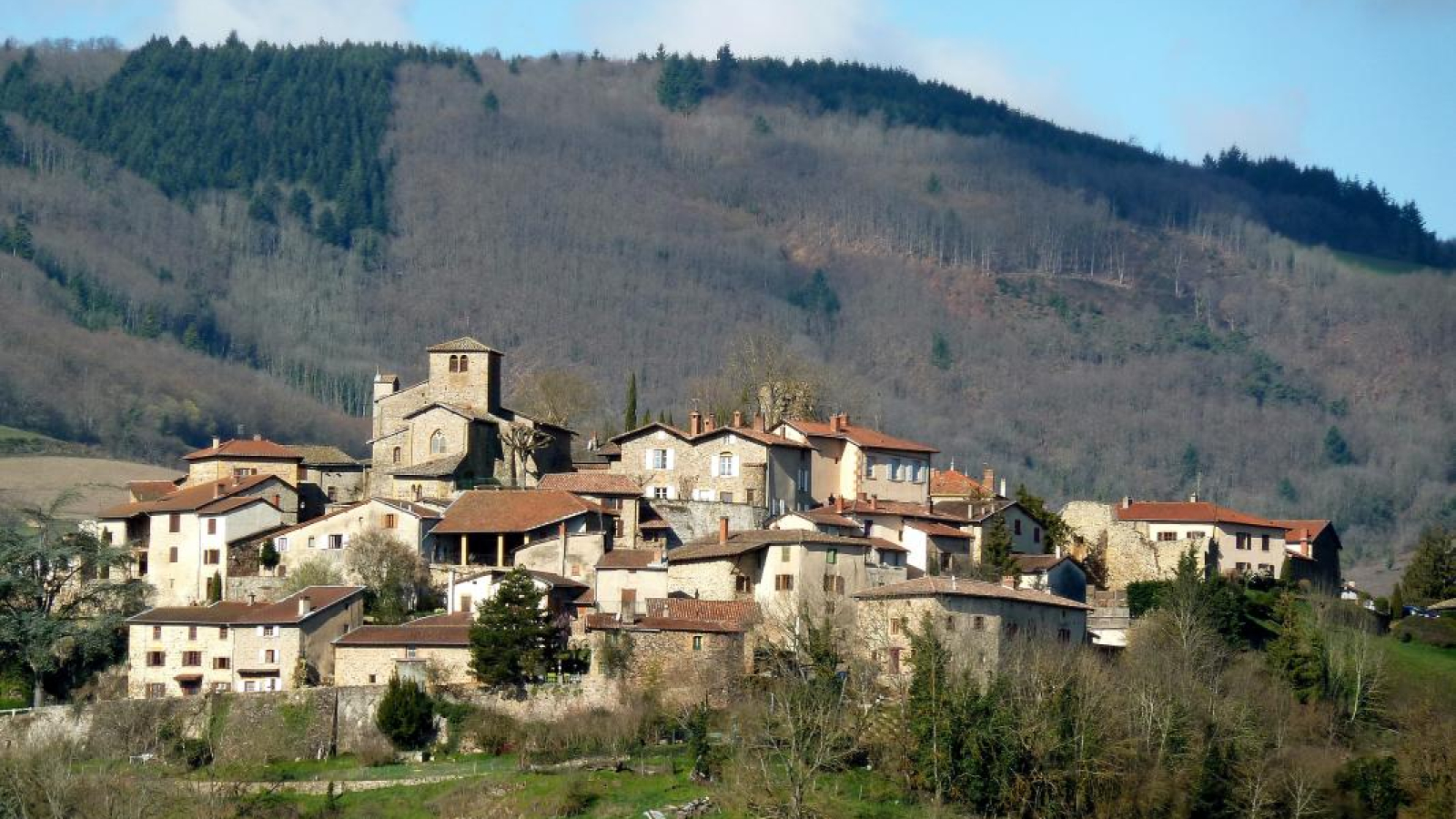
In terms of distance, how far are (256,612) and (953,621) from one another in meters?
22.0

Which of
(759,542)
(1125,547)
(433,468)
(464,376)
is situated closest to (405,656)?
(759,542)

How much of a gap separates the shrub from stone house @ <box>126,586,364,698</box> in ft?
14.5

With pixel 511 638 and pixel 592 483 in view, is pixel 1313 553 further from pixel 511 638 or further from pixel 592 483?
pixel 511 638

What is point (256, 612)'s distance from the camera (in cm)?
7531

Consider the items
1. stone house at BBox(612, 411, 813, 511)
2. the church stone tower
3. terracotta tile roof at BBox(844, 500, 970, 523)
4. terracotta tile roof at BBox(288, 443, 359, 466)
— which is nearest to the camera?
terracotta tile roof at BBox(844, 500, 970, 523)

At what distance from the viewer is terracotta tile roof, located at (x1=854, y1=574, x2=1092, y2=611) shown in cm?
7075

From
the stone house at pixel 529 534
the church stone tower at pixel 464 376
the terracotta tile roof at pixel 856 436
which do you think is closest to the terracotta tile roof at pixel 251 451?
the church stone tower at pixel 464 376

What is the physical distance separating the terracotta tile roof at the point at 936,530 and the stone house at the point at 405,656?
57.2ft

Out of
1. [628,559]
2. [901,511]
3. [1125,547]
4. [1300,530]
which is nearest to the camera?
[628,559]

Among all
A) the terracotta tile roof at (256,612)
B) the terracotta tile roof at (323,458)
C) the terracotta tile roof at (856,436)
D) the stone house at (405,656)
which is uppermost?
the terracotta tile roof at (856,436)

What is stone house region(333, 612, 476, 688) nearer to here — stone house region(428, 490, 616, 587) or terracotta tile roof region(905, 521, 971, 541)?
stone house region(428, 490, 616, 587)

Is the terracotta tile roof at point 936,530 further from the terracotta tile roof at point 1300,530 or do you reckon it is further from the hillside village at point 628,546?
the terracotta tile roof at point 1300,530

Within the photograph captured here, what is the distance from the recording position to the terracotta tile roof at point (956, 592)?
70.8 meters

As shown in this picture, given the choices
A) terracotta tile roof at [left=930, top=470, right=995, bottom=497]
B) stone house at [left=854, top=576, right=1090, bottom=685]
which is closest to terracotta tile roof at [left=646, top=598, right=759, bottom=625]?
stone house at [left=854, top=576, right=1090, bottom=685]
